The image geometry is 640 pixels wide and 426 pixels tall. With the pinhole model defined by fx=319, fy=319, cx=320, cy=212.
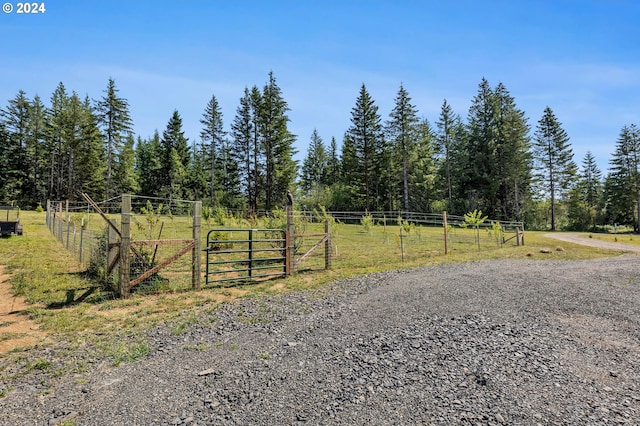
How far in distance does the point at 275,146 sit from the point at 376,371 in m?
33.9

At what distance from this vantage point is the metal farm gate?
24.1 feet

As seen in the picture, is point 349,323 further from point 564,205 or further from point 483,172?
point 564,205

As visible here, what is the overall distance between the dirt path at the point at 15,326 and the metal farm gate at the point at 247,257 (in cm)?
277

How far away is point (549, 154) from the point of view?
39188 mm

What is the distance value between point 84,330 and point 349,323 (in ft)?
12.5

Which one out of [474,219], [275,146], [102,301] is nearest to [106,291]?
[102,301]

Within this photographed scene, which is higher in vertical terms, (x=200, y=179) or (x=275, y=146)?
(x=275, y=146)

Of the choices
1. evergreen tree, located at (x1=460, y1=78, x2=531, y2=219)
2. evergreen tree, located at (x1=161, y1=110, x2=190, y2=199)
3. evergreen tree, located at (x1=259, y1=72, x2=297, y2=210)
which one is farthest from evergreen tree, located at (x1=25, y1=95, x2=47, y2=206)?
evergreen tree, located at (x1=460, y1=78, x2=531, y2=219)

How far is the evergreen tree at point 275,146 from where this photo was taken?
35.3 m

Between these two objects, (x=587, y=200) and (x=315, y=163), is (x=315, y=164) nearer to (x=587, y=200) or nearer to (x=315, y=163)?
(x=315, y=163)

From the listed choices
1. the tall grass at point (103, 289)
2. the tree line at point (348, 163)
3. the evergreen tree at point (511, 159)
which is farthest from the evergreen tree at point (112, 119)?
the evergreen tree at point (511, 159)

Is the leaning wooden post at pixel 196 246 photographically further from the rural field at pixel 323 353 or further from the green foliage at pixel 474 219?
the green foliage at pixel 474 219

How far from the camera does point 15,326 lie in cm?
463

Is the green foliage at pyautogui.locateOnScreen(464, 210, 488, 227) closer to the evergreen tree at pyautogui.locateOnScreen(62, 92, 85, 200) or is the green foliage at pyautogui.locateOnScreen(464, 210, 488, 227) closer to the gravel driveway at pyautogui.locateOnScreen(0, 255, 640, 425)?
the gravel driveway at pyautogui.locateOnScreen(0, 255, 640, 425)
